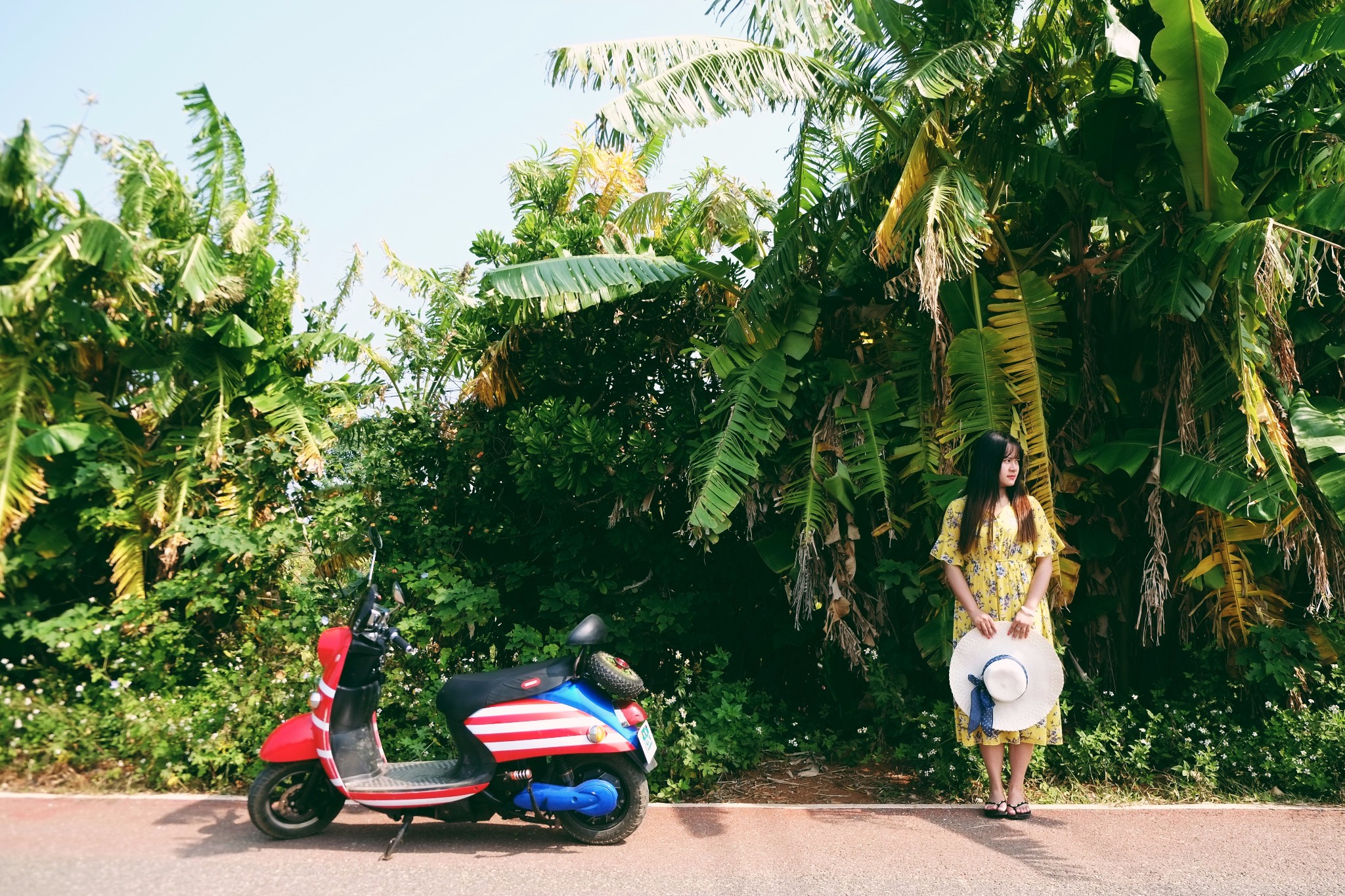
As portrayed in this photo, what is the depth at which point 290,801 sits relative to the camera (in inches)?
187

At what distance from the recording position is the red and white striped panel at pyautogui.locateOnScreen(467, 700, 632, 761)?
457 centimetres

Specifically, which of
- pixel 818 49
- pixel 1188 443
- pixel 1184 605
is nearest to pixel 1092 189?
pixel 1188 443

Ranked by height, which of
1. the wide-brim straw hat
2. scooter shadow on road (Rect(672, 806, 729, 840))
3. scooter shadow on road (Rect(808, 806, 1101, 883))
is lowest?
scooter shadow on road (Rect(808, 806, 1101, 883))

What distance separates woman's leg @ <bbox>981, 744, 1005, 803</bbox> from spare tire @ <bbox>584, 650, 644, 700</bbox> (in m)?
1.93

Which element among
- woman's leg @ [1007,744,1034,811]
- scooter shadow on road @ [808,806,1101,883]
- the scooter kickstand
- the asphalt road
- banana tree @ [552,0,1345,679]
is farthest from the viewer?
banana tree @ [552,0,1345,679]

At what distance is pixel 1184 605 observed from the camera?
20.1 feet

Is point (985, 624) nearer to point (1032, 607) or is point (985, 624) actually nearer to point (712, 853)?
point (1032, 607)

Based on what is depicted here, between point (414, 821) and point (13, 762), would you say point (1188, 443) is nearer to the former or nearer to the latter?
point (414, 821)

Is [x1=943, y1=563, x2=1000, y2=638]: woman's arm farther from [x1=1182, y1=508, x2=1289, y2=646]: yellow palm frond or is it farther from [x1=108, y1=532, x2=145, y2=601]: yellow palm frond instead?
[x1=108, y1=532, x2=145, y2=601]: yellow palm frond

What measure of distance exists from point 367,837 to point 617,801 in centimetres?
137

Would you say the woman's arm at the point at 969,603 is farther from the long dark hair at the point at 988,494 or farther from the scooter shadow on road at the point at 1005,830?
the scooter shadow on road at the point at 1005,830

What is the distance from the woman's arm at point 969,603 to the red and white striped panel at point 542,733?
1.93 meters

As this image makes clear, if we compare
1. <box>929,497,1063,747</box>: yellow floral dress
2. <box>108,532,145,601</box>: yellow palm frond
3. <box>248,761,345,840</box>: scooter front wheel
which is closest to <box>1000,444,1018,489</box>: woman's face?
<box>929,497,1063,747</box>: yellow floral dress

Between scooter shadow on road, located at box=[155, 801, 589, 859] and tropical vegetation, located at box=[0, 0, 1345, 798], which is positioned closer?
scooter shadow on road, located at box=[155, 801, 589, 859]
